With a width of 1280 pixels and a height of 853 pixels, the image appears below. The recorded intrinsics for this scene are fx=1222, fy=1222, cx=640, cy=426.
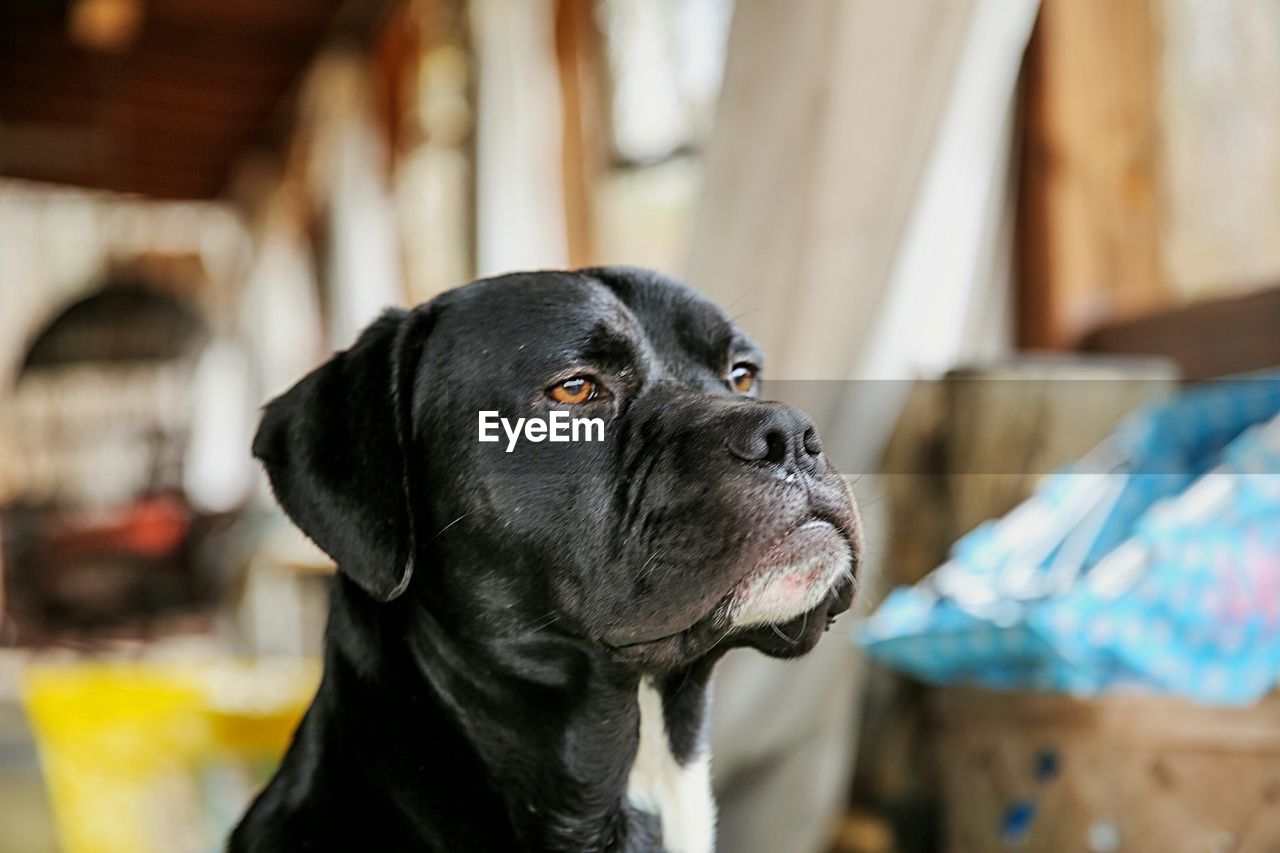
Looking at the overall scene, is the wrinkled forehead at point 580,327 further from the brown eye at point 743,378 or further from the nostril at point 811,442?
the nostril at point 811,442

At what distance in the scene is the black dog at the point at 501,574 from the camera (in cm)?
105

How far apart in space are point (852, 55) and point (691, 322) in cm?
67

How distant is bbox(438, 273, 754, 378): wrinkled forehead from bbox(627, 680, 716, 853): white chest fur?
318mm

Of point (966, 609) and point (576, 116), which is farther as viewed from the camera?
point (576, 116)

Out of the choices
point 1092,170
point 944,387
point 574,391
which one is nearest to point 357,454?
point 574,391

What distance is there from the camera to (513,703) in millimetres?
1142

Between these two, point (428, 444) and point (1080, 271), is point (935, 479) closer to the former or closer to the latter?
point (1080, 271)

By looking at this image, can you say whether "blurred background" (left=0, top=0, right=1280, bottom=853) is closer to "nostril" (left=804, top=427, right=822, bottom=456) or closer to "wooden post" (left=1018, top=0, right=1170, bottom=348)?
"wooden post" (left=1018, top=0, right=1170, bottom=348)

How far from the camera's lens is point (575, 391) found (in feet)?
3.63

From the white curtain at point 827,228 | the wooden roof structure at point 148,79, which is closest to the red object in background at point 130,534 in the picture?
the wooden roof structure at point 148,79

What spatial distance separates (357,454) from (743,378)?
416 mm

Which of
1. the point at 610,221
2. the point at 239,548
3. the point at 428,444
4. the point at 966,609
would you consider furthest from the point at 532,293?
the point at 239,548

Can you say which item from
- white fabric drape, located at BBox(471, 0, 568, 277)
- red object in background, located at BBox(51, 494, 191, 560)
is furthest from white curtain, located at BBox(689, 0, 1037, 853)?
red object in background, located at BBox(51, 494, 191, 560)

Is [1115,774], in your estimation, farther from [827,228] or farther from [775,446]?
[775,446]
